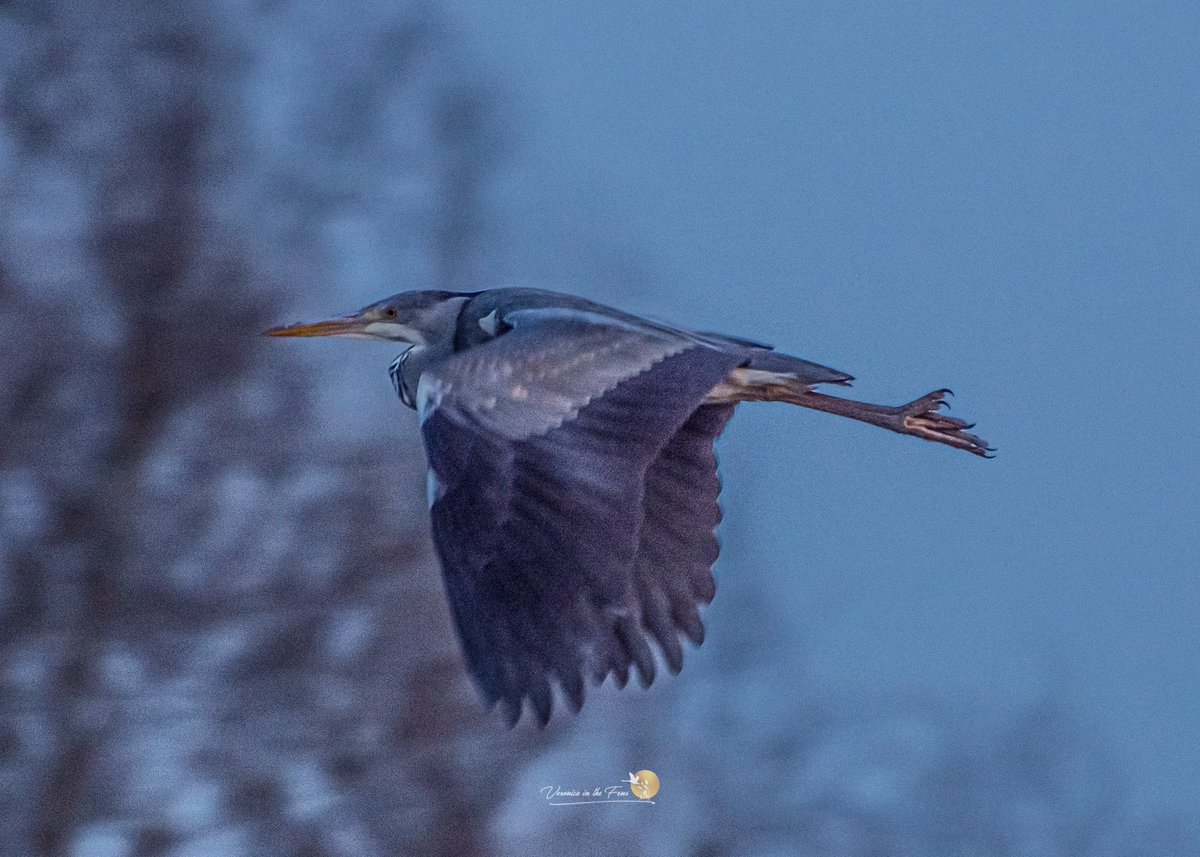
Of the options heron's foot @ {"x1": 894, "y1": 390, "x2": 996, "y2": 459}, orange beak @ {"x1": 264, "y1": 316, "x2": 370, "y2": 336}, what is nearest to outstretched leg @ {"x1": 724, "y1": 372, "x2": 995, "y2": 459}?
heron's foot @ {"x1": 894, "y1": 390, "x2": 996, "y2": 459}

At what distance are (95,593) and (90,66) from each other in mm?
2069

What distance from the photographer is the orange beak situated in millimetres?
6398

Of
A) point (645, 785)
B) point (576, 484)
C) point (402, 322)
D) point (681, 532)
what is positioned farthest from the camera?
point (645, 785)

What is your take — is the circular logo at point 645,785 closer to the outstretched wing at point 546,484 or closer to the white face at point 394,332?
the white face at point 394,332

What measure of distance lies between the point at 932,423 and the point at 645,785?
166cm

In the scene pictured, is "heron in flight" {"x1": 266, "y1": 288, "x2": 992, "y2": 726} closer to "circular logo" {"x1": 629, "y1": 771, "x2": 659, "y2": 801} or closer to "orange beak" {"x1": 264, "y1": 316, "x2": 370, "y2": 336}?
"orange beak" {"x1": 264, "y1": 316, "x2": 370, "y2": 336}

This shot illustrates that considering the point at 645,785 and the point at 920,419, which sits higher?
the point at 920,419

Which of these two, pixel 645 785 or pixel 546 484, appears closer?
pixel 546 484

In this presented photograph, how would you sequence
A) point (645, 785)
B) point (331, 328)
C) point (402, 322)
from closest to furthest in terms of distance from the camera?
point (402, 322), point (331, 328), point (645, 785)

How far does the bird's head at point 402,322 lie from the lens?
20.2 feet

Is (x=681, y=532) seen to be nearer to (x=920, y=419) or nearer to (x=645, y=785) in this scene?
(x=920, y=419)

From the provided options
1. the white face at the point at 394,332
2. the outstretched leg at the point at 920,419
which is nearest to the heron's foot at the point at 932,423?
the outstretched leg at the point at 920,419

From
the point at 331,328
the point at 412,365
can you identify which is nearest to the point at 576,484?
the point at 412,365

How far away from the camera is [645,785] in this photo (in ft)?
23.8
